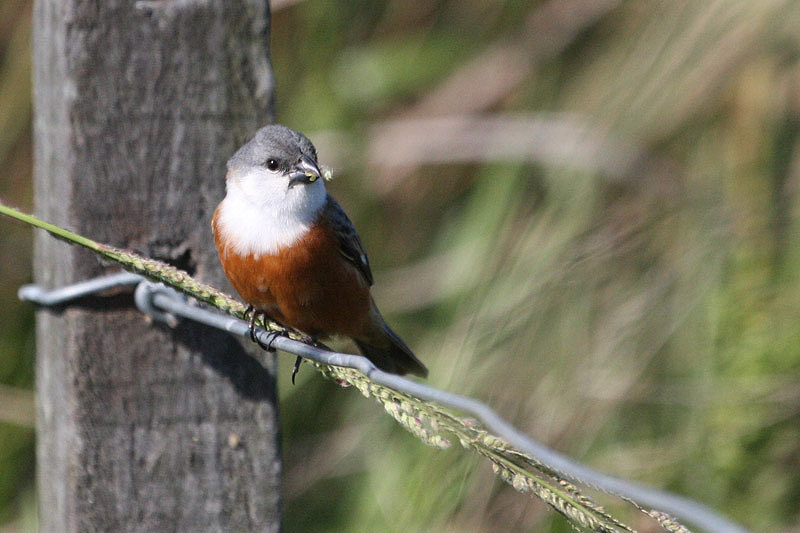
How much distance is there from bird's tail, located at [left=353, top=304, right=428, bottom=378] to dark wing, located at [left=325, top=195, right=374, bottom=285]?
226 mm

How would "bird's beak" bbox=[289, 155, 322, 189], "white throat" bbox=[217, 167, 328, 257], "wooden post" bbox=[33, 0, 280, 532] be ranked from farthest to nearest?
"bird's beak" bbox=[289, 155, 322, 189]
"white throat" bbox=[217, 167, 328, 257]
"wooden post" bbox=[33, 0, 280, 532]

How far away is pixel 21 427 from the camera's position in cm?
385

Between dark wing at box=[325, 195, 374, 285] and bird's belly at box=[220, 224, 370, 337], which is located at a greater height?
dark wing at box=[325, 195, 374, 285]

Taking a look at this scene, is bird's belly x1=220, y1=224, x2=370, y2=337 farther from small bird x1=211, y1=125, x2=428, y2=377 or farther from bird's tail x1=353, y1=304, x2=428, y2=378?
bird's tail x1=353, y1=304, x2=428, y2=378

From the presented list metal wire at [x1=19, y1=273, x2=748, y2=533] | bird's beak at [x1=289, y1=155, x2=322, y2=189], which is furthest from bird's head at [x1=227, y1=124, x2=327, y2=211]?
metal wire at [x1=19, y1=273, x2=748, y2=533]

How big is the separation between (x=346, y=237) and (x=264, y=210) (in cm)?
33

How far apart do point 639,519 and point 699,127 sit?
1.06m

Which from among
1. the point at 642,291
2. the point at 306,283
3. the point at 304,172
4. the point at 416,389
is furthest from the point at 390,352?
the point at 416,389

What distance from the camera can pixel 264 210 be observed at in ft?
8.95

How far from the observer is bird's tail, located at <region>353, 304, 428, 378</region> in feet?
10.4

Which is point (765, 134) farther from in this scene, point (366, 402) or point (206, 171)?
point (366, 402)

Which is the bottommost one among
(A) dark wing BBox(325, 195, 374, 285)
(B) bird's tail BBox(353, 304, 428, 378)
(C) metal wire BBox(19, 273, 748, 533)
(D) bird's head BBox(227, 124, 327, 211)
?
(B) bird's tail BBox(353, 304, 428, 378)

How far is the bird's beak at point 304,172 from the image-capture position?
2801mm

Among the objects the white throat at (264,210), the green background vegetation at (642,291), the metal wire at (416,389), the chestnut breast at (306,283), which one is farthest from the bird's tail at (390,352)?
the metal wire at (416,389)
